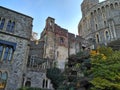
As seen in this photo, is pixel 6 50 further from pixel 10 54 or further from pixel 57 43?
pixel 57 43

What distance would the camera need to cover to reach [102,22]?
45625 mm

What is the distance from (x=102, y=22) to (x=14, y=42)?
100ft

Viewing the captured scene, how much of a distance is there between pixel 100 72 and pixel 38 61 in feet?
55.0

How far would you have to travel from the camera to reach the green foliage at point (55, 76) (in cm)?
2573

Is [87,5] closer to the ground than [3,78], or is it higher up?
higher up

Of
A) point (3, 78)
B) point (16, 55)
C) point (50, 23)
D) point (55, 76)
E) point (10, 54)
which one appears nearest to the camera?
point (3, 78)

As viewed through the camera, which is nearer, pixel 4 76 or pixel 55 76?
pixel 4 76

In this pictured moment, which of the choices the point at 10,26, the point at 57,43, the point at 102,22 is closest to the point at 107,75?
the point at 10,26

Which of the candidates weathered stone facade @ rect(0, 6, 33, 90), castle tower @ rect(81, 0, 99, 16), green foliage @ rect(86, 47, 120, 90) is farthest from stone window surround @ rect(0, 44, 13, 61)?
castle tower @ rect(81, 0, 99, 16)

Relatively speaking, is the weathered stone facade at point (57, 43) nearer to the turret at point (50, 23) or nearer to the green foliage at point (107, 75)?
the turret at point (50, 23)

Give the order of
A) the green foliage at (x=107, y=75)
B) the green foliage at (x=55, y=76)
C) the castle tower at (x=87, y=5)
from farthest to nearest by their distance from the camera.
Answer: the castle tower at (x=87, y=5)
the green foliage at (x=55, y=76)
the green foliage at (x=107, y=75)

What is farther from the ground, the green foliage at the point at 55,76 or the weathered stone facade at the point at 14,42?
the weathered stone facade at the point at 14,42

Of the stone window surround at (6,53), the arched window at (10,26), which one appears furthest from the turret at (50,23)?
the stone window surround at (6,53)

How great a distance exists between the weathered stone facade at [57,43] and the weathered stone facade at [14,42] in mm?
7725
